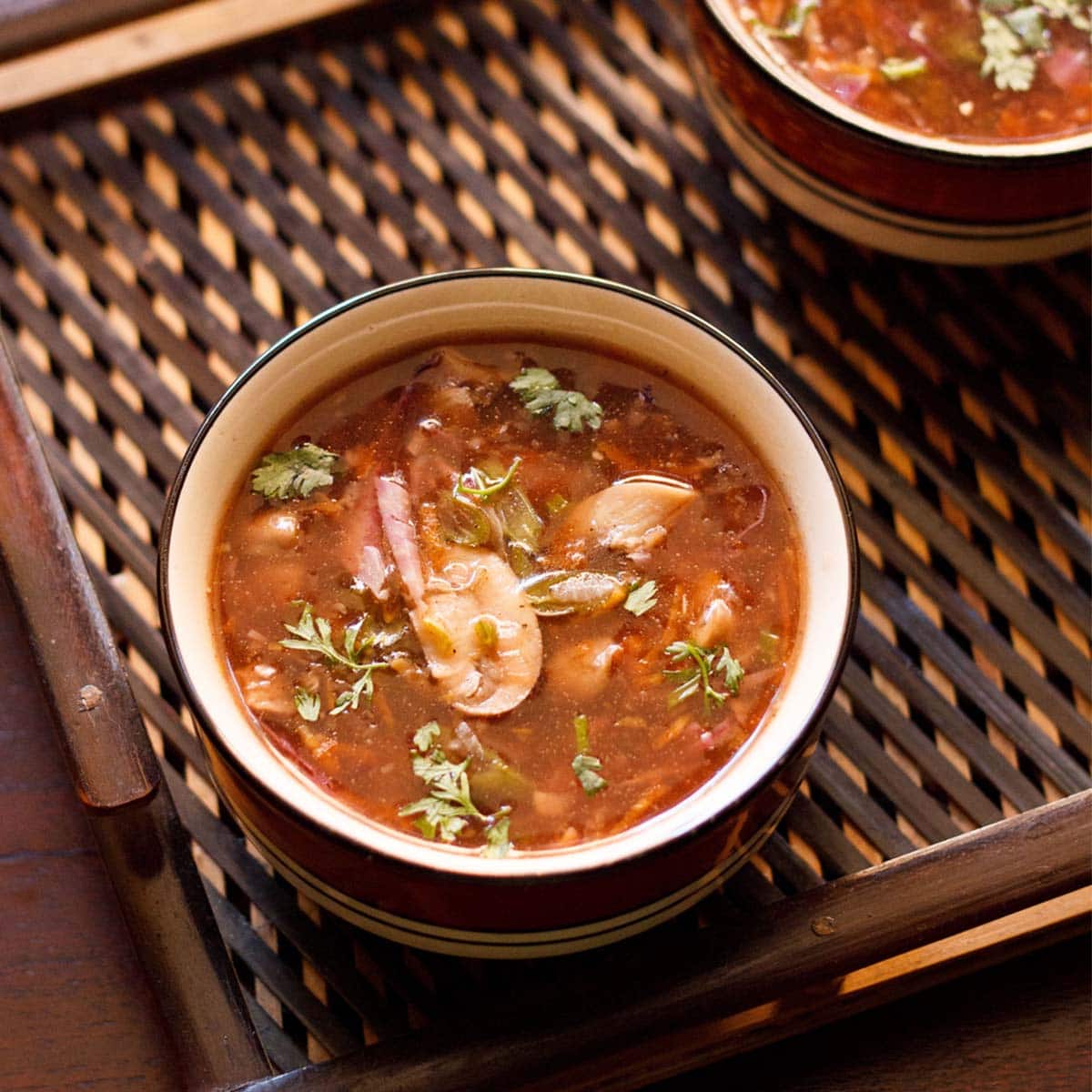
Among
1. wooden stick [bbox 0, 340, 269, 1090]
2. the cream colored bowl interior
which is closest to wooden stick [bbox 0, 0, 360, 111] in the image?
the cream colored bowl interior

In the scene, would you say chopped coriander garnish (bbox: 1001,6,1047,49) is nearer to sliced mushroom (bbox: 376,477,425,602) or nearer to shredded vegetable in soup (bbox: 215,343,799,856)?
shredded vegetable in soup (bbox: 215,343,799,856)

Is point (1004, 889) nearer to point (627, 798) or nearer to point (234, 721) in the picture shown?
point (627, 798)

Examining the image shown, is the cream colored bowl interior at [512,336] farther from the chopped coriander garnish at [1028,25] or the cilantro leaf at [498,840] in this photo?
the chopped coriander garnish at [1028,25]

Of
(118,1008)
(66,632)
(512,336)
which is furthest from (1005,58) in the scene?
(118,1008)

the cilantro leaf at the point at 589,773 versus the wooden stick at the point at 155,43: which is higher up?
the wooden stick at the point at 155,43

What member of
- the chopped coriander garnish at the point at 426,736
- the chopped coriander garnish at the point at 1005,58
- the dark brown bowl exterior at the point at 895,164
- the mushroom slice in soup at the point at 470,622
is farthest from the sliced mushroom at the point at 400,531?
the chopped coriander garnish at the point at 1005,58

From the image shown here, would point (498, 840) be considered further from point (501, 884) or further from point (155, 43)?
point (155, 43)
